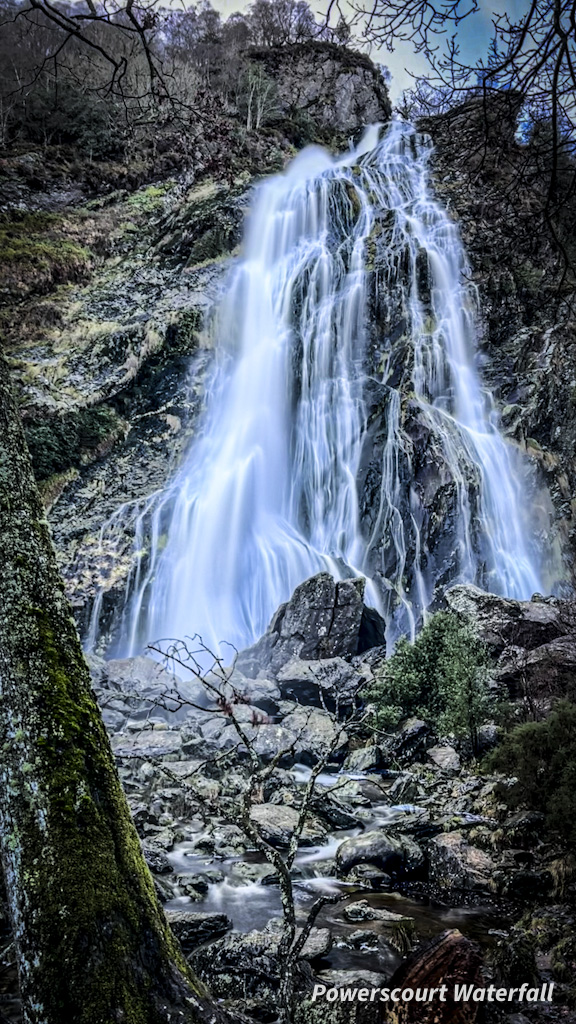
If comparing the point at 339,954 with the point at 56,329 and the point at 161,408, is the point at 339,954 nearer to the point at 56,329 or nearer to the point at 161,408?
the point at 161,408

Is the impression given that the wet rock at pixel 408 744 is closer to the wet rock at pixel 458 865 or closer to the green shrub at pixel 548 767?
the green shrub at pixel 548 767

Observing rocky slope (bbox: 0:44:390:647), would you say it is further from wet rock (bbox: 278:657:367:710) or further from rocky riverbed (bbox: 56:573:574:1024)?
rocky riverbed (bbox: 56:573:574:1024)

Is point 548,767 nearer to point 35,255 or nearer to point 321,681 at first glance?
point 321,681

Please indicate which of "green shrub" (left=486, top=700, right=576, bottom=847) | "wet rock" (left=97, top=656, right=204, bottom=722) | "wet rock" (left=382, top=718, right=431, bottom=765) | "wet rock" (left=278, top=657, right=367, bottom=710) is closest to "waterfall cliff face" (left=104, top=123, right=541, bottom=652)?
"wet rock" (left=97, top=656, right=204, bottom=722)

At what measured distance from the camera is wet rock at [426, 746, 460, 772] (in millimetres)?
11509

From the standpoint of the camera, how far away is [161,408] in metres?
28.0

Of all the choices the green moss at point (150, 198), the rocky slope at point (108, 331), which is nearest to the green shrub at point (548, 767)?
the rocky slope at point (108, 331)

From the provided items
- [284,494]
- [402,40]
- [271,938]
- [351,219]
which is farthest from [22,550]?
[351,219]

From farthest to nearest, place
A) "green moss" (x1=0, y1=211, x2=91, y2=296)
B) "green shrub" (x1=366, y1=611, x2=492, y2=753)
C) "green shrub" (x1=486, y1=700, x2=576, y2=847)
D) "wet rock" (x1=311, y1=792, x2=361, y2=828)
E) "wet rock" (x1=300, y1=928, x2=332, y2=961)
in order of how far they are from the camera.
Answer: "green moss" (x1=0, y1=211, x2=91, y2=296) → "green shrub" (x1=366, y1=611, x2=492, y2=753) → "wet rock" (x1=311, y1=792, x2=361, y2=828) → "green shrub" (x1=486, y1=700, x2=576, y2=847) → "wet rock" (x1=300, y1=928, x2=332, y2=961)

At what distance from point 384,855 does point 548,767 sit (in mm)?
2591

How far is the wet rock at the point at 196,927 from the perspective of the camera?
5715mm

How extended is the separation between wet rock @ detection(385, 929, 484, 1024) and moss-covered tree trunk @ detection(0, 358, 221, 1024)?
2.10 metres

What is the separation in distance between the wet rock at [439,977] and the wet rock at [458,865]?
3072 mm

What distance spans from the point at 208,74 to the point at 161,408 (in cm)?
3081
